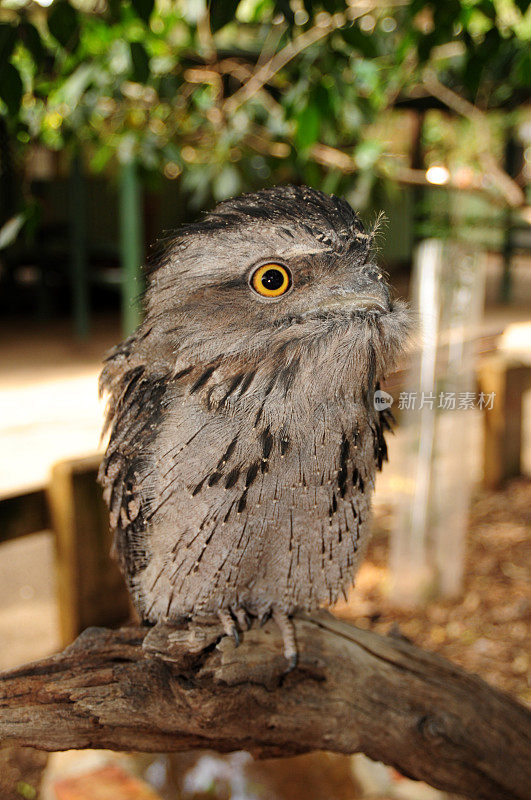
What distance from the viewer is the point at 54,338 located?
9766 millimetres

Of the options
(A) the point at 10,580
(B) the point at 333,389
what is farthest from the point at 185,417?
(A) the point at 10,580

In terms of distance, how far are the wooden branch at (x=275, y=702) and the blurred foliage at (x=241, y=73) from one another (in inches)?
51.9

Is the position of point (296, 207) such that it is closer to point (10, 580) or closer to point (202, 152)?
point (202, 152)

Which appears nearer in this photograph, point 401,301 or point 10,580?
point 401,301

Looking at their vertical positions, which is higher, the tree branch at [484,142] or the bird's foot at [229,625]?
the tree branch at [484,142]

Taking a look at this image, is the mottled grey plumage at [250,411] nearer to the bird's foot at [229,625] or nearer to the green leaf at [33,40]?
the bird's foot at [229,625]

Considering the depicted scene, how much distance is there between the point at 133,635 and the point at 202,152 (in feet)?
9.27

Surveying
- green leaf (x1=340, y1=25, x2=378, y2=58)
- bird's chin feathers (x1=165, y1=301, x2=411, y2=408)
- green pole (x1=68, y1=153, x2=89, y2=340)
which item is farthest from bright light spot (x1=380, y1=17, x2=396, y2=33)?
green pole (x1=68, y1=153, x2=89, y2=340)

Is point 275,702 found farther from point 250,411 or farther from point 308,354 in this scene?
point 308,354

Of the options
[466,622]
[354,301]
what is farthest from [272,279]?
[466,622]

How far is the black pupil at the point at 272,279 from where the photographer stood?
4.24 feet

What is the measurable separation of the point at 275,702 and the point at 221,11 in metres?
1.61

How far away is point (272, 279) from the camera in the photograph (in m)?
1.30

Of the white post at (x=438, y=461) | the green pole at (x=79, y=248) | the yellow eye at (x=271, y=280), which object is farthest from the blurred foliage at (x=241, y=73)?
the green pole at (x=79, y=248)
